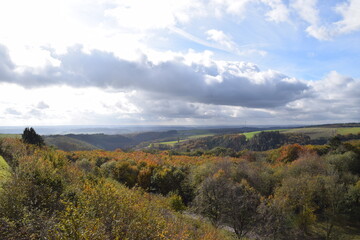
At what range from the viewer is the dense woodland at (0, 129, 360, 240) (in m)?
10.1

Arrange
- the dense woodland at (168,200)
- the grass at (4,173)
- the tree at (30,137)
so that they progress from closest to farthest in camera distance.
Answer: the dense woodland at (168,200)
the grass at (4,173)
the tree at (30,137)

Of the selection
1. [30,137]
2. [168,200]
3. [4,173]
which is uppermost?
[30,137]

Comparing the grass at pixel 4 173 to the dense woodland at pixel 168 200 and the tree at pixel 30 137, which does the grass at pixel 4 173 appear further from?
the tree at pixel 30 137

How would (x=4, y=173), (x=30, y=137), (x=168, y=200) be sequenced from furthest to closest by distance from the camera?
(x=30, y=137), (x=168, y=200), (x=4, y=173)

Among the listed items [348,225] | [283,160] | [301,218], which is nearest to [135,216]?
[301,218]

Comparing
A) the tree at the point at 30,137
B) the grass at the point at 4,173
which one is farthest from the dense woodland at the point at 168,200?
the tree at the point at 30,137

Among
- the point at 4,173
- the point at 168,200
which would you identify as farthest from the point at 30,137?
the point at 168,200

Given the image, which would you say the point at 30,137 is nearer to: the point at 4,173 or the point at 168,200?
the point at 4,173

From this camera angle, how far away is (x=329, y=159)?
55344 millimetres

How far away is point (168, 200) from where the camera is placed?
27.0m

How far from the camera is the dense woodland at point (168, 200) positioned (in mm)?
10055

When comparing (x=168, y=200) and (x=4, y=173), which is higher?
(x=4, y=173)

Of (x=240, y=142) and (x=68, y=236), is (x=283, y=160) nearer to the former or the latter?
(x=68, y=236)

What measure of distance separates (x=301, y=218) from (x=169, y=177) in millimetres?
27954
